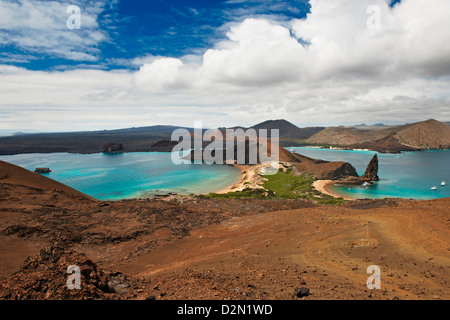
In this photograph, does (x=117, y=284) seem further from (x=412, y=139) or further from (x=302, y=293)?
(x=412, y=139)

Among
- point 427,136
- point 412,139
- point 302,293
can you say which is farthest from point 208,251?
point 427,136

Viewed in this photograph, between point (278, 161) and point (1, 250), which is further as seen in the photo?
point (278, 161)

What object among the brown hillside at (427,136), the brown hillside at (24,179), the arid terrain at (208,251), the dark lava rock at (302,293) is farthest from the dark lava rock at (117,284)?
the brown hillside at (427,136)

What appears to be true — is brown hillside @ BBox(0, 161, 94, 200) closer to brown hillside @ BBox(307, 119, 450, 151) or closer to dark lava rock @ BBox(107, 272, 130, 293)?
dark lava rock @ BBox(107, 272, 130, 293)

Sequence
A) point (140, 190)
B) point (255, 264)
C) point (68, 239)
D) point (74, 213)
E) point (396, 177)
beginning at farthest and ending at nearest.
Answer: point (396, 177) → point (140, 190) → point (74, 213) → point (68, 239) → point (255, 264)

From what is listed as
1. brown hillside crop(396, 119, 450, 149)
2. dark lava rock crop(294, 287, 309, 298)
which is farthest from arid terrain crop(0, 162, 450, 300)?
brown hillside crop(396, 119, 450, 149)
